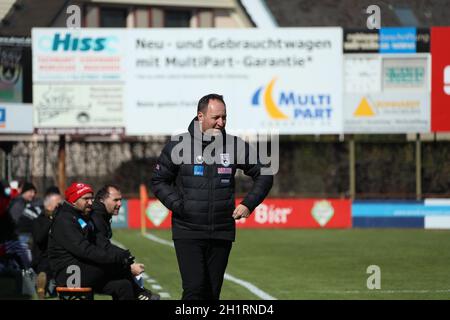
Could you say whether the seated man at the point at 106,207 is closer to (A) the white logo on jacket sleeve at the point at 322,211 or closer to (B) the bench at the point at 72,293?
(B) the bench at the point at 72,293

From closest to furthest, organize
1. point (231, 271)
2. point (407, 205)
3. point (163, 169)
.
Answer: point (163, 169) < point (231, 271) < point (407, 205)

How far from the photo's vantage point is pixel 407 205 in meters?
31.6

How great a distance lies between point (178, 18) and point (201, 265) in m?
37.7

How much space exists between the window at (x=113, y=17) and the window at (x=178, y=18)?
192 centimetres

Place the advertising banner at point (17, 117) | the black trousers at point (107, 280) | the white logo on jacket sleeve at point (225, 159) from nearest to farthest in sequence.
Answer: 1. the white logo on jacket sleeve at point (225, 159)
2. the black trousers at point (107, 280)
3. the advertising banner at point (17, 117)

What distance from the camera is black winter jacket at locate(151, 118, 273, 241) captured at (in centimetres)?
873

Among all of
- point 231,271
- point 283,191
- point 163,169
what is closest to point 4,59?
point 283,191

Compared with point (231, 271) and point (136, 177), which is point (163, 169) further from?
point (136, 177)

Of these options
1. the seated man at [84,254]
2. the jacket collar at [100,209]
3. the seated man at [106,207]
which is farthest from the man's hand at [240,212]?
the jacket collar at [100,209]

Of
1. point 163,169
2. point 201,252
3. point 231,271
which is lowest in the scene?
point 231,271

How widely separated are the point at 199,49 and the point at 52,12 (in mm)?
5780

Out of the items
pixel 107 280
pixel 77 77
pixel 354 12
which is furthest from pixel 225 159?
pixel 354 12

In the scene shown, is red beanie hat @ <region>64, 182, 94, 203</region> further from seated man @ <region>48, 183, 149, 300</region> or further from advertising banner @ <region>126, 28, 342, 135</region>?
advertising banner @ <region>126, 28, 342, 135</region>

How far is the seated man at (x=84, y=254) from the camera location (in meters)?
9.89
